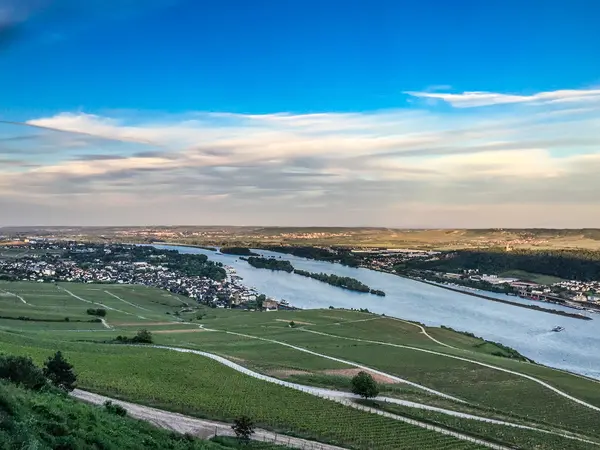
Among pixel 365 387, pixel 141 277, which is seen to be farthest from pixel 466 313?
pixel 141 277

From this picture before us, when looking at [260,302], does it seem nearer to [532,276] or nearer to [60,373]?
[60,373]

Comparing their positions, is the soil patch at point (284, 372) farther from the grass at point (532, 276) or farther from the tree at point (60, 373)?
the grass at point (532, 276)

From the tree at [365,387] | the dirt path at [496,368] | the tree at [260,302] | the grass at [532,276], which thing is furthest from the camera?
the grass at [532,276]

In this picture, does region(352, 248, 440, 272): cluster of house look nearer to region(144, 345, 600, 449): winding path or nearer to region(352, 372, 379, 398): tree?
region(144, 345, 600, 449): winding path

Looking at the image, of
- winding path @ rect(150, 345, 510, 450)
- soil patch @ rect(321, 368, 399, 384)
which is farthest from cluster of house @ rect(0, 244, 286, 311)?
soil patch @ rect(321, 368, 399, 384)

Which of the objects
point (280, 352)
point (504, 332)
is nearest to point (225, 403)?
point (280, 352)

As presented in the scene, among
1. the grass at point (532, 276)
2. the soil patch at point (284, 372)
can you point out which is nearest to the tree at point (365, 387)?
the soil patch at point (284, 372)
